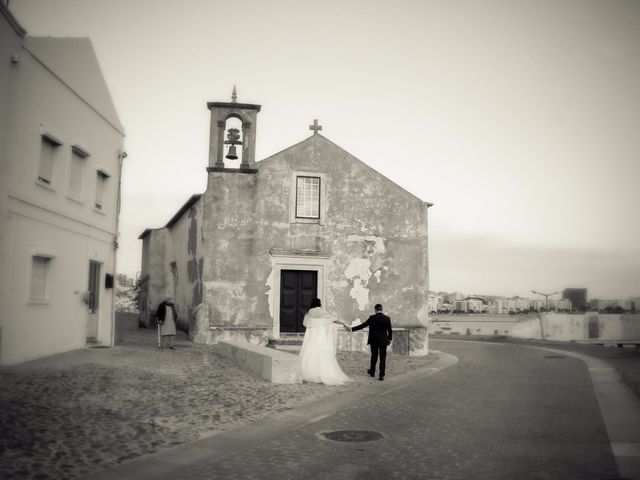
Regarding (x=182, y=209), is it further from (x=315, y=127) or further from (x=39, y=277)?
(x=39, y=277)

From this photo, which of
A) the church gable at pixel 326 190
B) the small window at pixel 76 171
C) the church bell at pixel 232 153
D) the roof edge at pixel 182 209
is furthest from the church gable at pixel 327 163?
the small window at pixel 76 171

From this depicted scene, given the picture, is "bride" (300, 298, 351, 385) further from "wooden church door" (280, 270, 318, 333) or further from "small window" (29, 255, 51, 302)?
"wooden church door" (280, 270, 318, 333)

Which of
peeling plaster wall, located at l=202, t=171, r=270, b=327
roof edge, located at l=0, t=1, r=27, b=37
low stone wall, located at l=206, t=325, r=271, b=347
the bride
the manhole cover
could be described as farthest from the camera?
peeling plaster wall, located at l=202, t=171, r=270, b=327

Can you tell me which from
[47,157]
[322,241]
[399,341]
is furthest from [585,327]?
[47,157]

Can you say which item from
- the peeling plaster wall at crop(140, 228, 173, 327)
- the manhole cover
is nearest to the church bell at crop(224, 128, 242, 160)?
the peeling plaster wall at crop(140, 228, 173, 327)

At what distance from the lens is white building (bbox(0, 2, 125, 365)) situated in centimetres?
1166

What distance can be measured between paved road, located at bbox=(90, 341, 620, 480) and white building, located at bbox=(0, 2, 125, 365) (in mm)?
7309

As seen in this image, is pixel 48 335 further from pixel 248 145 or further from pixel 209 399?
pixel 248 145

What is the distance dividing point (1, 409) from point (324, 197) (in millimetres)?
14504

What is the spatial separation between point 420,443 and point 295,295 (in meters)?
13.6

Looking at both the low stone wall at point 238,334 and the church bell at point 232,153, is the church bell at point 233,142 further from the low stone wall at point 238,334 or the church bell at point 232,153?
the low stone wall at point 238,334

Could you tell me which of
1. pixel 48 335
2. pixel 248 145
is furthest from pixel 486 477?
pixel 248 145

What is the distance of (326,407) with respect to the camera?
9.20 m

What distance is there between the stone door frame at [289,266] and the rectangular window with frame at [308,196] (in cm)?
156
